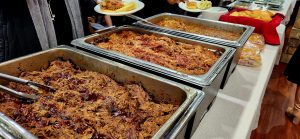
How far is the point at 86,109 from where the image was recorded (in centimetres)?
83

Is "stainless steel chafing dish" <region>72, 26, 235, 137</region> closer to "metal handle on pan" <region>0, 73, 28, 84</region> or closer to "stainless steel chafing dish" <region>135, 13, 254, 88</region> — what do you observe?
"stainless steel chafing dish" <region>135, 13, 254, 88</region>

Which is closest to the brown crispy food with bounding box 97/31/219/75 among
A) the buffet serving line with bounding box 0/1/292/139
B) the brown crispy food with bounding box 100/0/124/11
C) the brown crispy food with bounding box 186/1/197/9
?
the buffet serving line with bounding box 0/1/292/139

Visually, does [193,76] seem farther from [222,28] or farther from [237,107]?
[222,28]

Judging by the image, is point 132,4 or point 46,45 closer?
point 46,45

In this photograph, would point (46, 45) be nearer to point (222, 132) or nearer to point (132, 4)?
point (132, 4)

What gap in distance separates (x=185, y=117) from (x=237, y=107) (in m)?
0.54

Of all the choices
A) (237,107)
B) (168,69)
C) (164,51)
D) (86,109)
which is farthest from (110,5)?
(237,107)

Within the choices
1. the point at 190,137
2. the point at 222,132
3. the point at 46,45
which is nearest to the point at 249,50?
the point at 222,132

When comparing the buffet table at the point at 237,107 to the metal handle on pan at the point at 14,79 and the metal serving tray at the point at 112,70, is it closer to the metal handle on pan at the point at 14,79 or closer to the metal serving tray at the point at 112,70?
the metal serving tray at the point at 112,70

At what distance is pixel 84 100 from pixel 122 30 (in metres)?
0.73

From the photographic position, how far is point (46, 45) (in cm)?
139

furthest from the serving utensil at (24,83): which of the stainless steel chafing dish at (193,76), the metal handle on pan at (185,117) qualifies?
the metal handle on pan at (185,117)

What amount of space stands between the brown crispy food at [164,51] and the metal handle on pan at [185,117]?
0.28 metres

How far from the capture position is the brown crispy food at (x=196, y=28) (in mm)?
1623
